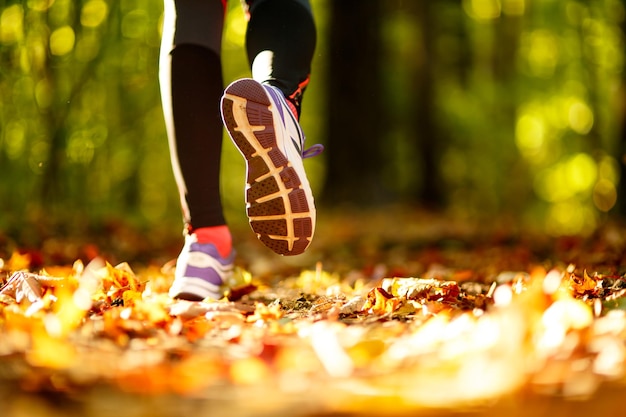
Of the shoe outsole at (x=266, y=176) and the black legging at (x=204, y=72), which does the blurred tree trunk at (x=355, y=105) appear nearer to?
Answer: the black legging at (x=204, y=72)

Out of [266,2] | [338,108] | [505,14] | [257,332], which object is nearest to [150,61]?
[338,108]

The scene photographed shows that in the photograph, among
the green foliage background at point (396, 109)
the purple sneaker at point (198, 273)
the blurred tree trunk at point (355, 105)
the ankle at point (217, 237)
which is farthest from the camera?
the blurred tree trunk at point (355, 105)

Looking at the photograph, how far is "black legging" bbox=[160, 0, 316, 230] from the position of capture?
2.00 m

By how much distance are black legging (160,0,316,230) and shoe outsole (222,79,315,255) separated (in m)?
0.22

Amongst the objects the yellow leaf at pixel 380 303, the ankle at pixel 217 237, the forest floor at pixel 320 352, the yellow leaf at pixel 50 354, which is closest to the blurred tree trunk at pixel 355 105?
the ankle at pixel 217 237

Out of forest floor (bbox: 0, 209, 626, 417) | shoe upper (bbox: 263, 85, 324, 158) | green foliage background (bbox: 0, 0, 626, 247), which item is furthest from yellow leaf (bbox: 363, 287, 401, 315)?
green foliage background (bbox: 0, 0, 626, 247)

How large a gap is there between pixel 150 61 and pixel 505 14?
7.40m

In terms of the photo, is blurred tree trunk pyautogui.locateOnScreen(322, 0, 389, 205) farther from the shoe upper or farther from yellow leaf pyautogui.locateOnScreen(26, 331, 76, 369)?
yellow leaf pyautogui.locateOnScreen(26, 331, 76, 369)

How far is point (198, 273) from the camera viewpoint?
2000 mm

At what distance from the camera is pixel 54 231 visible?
13.0 feet

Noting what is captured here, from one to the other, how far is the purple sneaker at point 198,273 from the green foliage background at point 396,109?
6.16 feet

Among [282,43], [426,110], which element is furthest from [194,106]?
[426,110]

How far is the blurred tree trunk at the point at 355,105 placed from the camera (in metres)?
8.12

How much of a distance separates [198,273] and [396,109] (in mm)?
9239
